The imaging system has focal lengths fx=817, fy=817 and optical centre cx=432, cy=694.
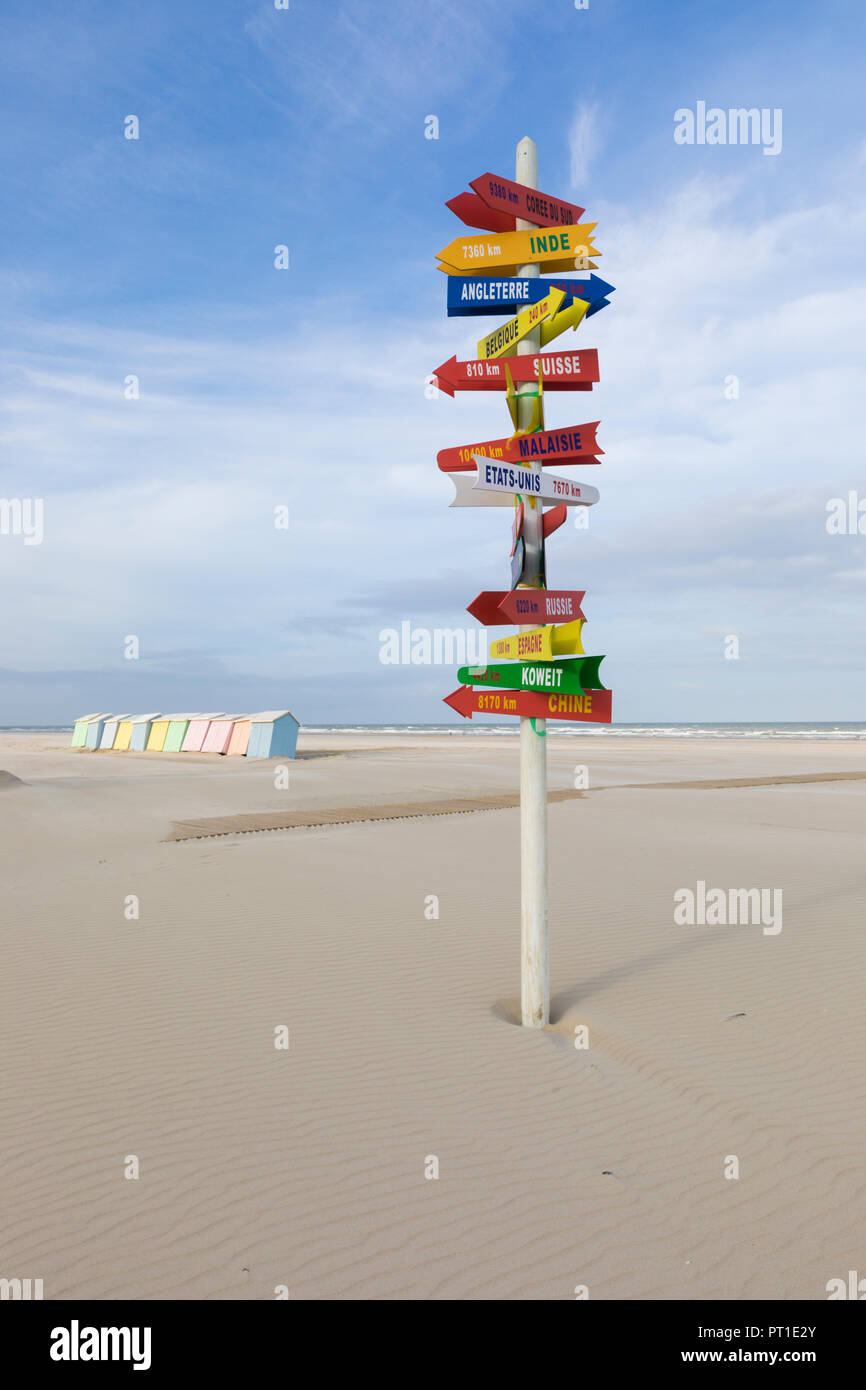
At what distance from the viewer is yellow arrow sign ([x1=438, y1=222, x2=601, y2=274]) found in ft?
20.4

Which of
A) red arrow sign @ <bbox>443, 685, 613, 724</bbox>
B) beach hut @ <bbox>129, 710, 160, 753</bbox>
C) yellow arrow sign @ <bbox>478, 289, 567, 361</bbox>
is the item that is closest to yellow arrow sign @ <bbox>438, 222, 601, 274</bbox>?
yellow arrow sign @ <bbox>478, 289, 567, 361</bbox>

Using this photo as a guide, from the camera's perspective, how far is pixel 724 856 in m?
13.6

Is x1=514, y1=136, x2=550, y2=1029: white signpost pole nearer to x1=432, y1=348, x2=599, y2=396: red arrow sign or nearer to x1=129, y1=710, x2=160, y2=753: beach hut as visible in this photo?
x1=432, y1=348, x2=599, y2=396: red arrow sign

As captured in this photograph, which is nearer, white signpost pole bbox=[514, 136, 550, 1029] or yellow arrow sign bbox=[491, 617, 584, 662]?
yellow arrow sign bbox=[491, 617, 584, 662]

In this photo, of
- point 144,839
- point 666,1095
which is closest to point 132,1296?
point 666,1095

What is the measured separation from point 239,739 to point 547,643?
34.2m

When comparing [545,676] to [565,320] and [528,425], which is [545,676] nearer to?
[528,425]

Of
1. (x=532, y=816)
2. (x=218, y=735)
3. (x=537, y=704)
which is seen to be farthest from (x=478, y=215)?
(x=218, y=735)

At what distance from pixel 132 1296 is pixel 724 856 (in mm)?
11864

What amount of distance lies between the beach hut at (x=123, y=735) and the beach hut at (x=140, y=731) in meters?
0.39

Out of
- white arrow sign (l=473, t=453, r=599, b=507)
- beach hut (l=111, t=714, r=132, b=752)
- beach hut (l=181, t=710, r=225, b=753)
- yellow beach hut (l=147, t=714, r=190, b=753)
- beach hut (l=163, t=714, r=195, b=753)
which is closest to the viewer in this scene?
white arrow sign (l=473, t=453, r=599, b=507)

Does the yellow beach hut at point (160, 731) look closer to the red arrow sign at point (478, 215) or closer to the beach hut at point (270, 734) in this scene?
the beach hut at point (270, 734)
